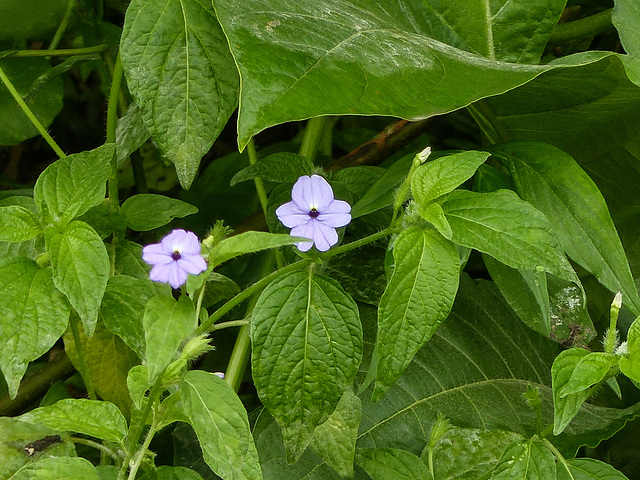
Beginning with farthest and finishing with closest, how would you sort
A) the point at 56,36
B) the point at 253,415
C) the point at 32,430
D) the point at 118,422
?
the point at 56,36 → the point at 253,415 → the point at 32,430 → the point at 118,422

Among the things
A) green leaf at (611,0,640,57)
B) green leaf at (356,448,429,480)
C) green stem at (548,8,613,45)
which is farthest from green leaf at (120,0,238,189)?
green stem at (548,8,613,45)

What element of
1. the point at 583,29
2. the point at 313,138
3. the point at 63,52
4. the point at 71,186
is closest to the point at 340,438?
the point at 71,186

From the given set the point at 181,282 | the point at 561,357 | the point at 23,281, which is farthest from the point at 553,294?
the point at 23,281

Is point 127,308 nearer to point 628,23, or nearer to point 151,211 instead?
point 151,211

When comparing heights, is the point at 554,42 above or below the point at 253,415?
above

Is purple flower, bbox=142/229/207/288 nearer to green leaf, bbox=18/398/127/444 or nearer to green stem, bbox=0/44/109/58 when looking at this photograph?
green leaf, bbox=18/398/127/444

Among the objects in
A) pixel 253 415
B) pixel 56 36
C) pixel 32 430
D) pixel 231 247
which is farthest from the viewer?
pixel 56 36

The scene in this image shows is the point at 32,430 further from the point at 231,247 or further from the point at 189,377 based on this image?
the point at 231,247
